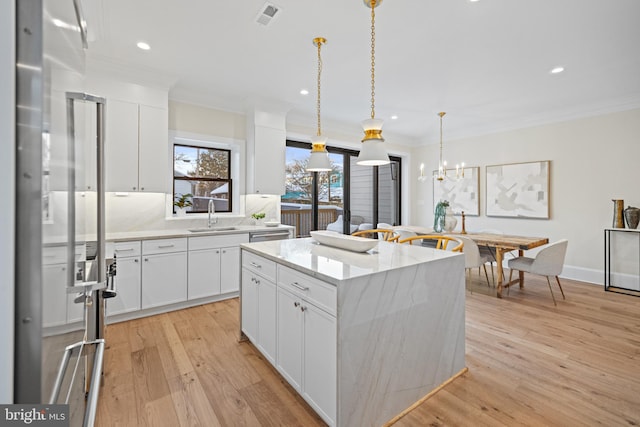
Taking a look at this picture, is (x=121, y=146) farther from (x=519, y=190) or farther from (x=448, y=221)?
(x=519, y=190)

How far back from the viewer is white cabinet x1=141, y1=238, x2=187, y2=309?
3199 mm

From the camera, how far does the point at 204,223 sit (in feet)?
13.6

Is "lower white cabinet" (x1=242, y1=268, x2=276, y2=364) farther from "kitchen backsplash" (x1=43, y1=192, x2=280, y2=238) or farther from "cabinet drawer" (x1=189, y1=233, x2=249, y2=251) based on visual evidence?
"kitchen backsplash" (x1=43, y1=192, x2=280, y2=238)

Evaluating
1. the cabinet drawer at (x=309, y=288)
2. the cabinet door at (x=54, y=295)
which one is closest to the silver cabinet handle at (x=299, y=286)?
the cabinet drawer at (x=309, y=288)

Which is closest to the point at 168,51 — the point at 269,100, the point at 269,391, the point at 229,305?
the point at 269,100

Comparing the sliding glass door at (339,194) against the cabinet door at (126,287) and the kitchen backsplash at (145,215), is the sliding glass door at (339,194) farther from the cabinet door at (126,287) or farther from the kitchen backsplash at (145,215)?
the cabinet door at (126,287)

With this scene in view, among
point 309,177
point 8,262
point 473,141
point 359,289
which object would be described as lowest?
point 359,289

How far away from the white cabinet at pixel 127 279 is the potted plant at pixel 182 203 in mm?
947

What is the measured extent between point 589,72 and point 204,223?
16.6 ft

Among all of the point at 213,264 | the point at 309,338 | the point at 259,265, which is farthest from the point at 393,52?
the point at 213,264

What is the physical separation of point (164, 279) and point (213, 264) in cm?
55

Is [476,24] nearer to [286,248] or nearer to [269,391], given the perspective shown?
[286,248]

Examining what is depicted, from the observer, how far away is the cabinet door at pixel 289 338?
5.93 ft

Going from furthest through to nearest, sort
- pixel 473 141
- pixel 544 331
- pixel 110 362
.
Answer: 1. pixel 473 141
2. pixel 544 331
3. pixel 110 362
